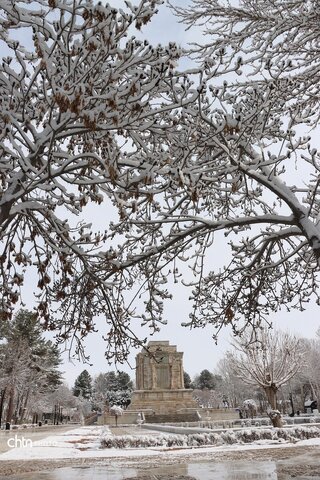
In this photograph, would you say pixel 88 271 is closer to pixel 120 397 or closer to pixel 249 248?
pixel 249 248

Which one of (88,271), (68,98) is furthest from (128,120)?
(88,271)

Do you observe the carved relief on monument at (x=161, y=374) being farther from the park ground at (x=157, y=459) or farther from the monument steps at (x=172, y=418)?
the park ground at (x=157, y=459)

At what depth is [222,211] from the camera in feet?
A: 30.3

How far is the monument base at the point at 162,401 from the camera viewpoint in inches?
1888

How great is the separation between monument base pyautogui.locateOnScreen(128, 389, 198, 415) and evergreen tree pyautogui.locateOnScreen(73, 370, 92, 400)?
53.6m

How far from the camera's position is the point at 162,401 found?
49.3m

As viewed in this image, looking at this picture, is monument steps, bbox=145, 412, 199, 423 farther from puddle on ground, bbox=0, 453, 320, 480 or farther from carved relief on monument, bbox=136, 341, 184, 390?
puddle on ground, bbox=0, 453, 320, 480

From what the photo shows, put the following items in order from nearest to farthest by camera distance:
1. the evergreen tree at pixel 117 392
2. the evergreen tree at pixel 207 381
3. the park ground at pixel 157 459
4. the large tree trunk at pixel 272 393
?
1. the park ground at pixel 157 459
2. the large tree trunk at pixel 272 393
3. the evergreen tree at pixel 117 392
4. the evergreen tree at pixel 207 381

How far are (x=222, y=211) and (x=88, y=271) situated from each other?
3.45 metres

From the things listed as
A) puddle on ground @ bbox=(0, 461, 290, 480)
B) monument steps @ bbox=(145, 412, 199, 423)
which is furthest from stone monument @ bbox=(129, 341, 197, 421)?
puddle on ground @ bbox=(0, 461, 290, 480)

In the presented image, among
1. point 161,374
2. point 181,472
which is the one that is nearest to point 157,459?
point 181,472

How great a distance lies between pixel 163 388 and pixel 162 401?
109 inches

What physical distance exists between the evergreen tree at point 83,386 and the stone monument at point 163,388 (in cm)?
5067

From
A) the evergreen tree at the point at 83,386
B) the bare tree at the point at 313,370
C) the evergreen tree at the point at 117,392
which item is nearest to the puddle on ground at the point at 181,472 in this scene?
the bare tree at the point at 313,370
